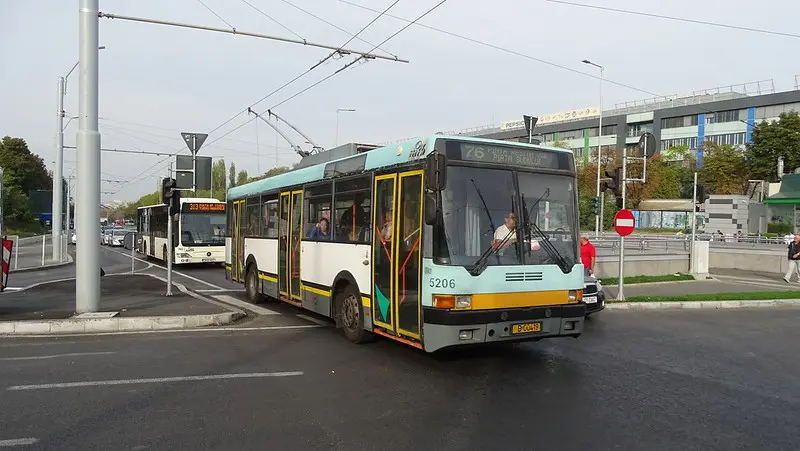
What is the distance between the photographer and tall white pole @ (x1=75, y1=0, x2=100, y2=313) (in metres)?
10.7

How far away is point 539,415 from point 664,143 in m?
81.0

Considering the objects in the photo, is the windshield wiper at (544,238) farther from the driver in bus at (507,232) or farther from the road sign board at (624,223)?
the road sign board at (624,223)

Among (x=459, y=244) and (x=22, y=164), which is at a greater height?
(x=22, y=164)

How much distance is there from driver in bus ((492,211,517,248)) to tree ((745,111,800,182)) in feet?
194

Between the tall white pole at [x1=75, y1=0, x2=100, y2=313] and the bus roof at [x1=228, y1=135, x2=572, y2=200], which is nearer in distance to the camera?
the bus roof at [x1=228, y1=135, x2=572, y2=200]

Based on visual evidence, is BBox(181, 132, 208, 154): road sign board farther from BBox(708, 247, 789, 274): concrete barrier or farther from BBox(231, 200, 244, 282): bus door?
BBox(708, 247, 789, 274): concrete barrier

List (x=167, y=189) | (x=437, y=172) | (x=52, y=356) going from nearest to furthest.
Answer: (x=437, y=172), (x=52, y=356), (x=167, y=189)

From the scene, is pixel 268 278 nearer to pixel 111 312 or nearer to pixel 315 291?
pixel 315 291

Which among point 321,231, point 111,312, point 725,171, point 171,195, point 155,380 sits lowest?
point 155,380

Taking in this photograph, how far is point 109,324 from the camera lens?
1034cm

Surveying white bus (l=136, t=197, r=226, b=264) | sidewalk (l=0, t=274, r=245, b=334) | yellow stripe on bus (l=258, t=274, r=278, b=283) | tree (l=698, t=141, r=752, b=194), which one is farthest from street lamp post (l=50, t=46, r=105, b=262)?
tree (l=698, t=141, r=752, b=194)

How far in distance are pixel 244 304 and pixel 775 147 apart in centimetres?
5825

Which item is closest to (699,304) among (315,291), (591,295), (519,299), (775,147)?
(591,295)

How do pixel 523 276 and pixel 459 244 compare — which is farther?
pixel 523 276
